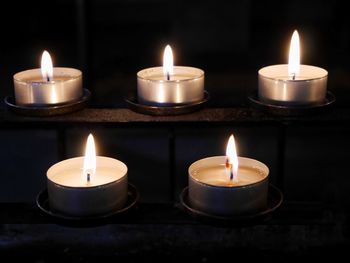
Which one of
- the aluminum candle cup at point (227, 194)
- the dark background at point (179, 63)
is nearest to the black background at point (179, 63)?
the dark background at point (179, 63)

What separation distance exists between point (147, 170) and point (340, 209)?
4.43 ft

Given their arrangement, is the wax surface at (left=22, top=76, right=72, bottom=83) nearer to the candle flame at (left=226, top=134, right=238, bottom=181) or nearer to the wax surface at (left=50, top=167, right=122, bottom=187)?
the wax surface at (left=50, top=167, right=122, bottom=187)

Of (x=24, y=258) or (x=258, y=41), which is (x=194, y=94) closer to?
(x=24, y=258)

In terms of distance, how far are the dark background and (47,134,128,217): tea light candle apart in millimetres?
86

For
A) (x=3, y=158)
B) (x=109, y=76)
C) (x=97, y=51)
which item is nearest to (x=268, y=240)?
(x=3, y=158)

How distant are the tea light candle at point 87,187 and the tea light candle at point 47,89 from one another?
100mm

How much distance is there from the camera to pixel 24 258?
48.4 inches

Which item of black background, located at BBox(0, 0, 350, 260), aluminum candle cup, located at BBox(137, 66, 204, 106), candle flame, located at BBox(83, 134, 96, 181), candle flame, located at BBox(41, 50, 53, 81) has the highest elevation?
candle flame, located at BBox(41, 50, 53, 81)

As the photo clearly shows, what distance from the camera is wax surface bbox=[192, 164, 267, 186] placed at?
3.30ft

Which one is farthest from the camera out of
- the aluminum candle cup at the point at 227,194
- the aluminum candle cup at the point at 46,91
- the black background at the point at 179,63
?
the black background at the point at 179,63

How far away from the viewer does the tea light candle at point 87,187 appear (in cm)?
95

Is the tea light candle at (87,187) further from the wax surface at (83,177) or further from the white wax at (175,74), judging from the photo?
the white wax at (175,74)

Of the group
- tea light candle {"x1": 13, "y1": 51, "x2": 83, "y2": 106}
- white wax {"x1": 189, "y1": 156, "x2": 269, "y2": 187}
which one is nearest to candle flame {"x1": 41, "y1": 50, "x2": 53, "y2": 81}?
tea light candle {"x1": 13, "y1": 51, "x2": 83, "y2": 106}

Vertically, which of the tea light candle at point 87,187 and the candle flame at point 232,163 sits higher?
the candle flame at point 232,163
